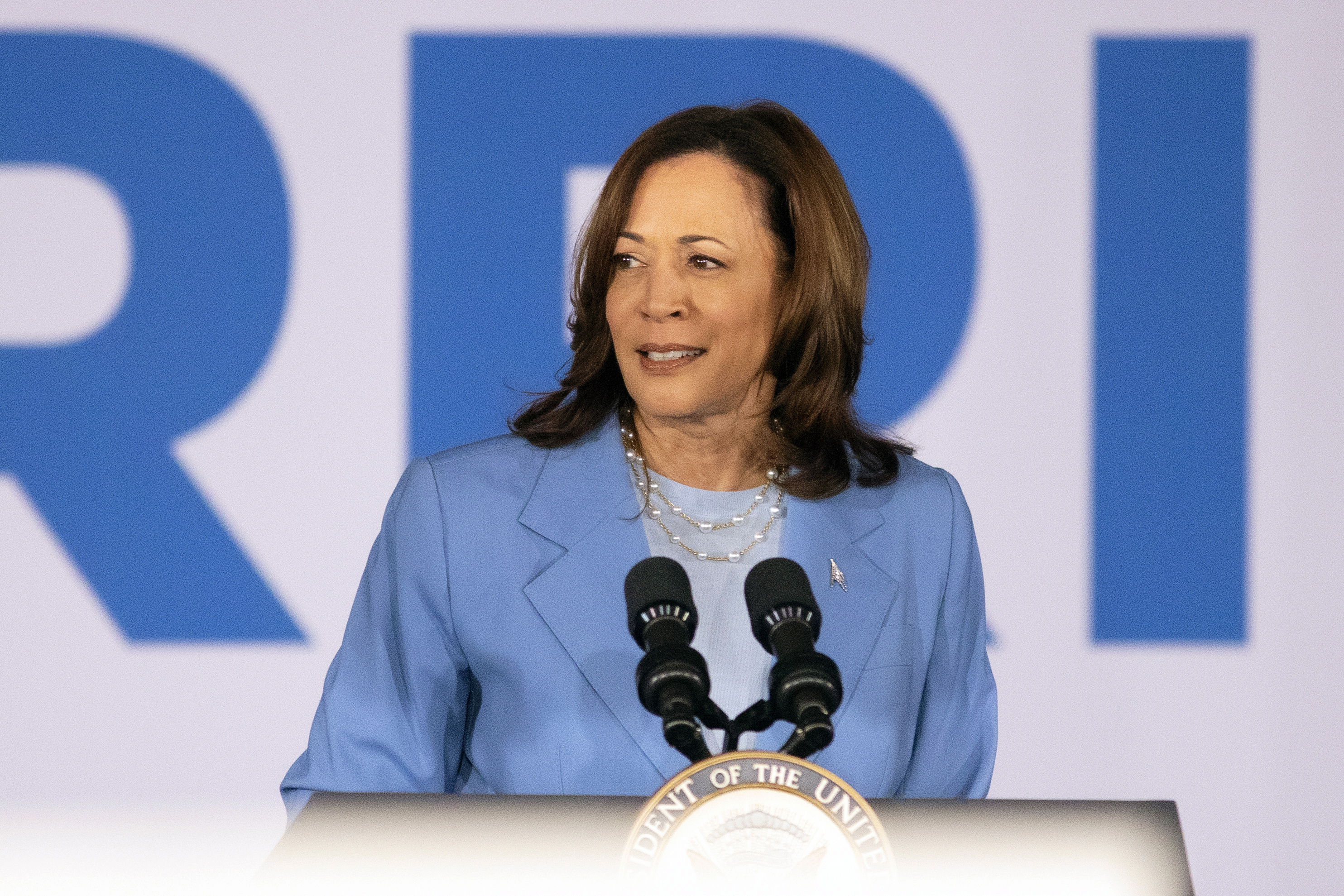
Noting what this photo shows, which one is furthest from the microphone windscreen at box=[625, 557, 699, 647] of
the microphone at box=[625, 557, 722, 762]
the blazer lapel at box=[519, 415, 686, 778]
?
the blazer lapel at box=[519, 415, 686, 778]

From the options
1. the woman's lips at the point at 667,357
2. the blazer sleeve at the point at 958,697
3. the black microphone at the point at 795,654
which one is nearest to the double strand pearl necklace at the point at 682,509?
the woman's lips at the point at 667,357

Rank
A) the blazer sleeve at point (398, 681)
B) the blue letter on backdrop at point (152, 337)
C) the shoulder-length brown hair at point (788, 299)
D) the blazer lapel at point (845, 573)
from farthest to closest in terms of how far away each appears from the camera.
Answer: the blue letter on backdrop at point (152, 337)
the shoulder-length brown hair at point (788, 299)
the blazer lapel at point (845, 573)
the blazer sleeve at point (398, 681)

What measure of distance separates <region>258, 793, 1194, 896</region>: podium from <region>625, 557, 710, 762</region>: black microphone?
0.29 ft

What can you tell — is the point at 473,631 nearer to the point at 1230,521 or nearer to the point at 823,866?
the point at 823,866

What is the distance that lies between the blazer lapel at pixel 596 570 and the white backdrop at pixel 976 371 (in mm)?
1501

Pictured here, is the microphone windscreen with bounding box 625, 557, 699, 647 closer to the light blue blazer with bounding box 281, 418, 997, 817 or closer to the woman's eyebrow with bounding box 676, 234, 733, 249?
the light blue blazer with bounding box 281, 418, 997, 817

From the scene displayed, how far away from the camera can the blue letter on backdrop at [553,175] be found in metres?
3.14

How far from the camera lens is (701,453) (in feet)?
6.04

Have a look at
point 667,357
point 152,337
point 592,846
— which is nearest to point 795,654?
point 592,846

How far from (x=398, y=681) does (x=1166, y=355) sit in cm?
215

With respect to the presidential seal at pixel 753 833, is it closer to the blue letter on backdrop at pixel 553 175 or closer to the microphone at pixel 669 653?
the microphone at pixel 669 653

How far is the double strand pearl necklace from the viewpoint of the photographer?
1.75 m

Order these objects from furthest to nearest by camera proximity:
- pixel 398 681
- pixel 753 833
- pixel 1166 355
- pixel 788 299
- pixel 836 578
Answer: pixel 1166 355 < pixel 788 299 < pixel 836 578 < pixel 398 681 < pixel 753 833

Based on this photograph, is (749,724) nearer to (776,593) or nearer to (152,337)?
(776,593)
